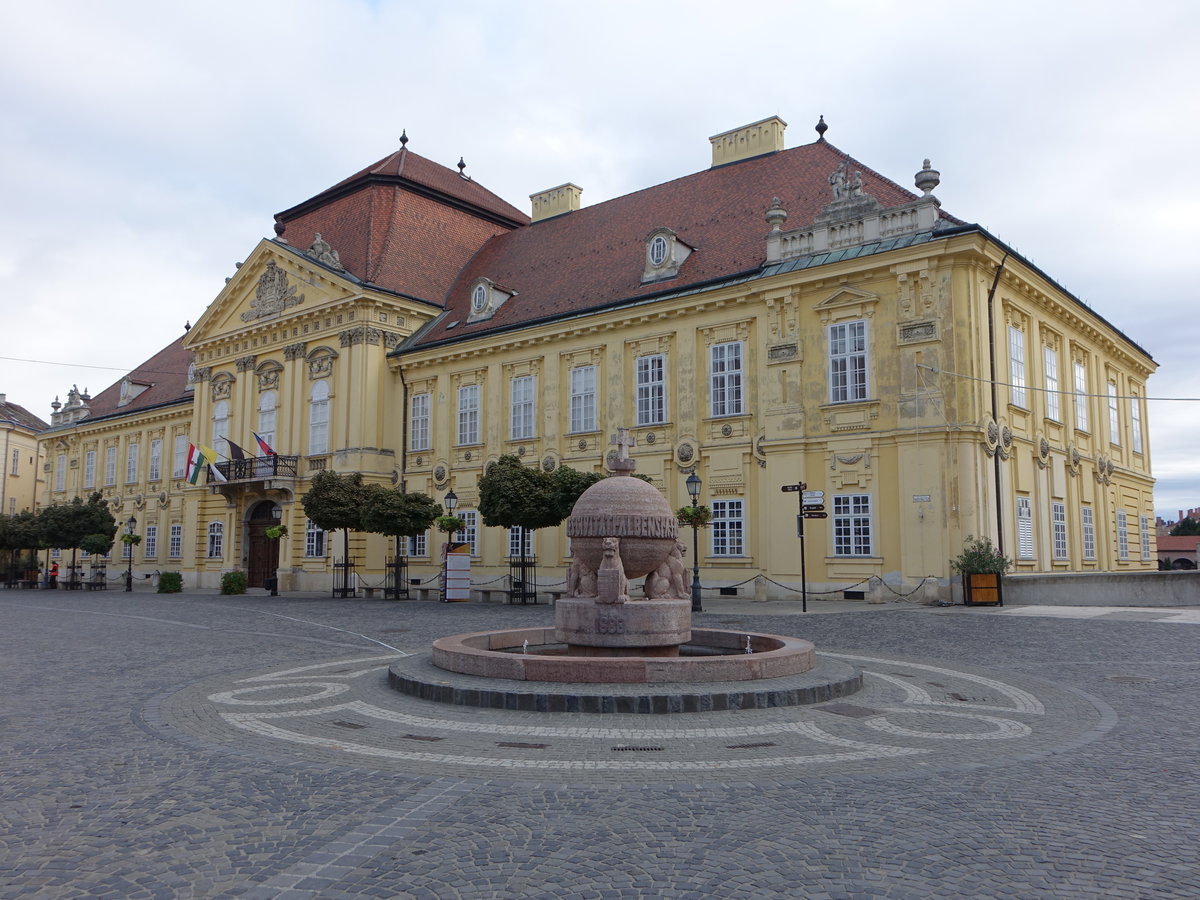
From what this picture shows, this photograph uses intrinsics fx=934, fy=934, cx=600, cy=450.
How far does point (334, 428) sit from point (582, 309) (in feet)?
41.1

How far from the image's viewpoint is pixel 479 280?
36.7 metres

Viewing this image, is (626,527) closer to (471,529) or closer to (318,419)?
(471,529)

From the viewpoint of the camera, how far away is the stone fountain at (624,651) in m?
9.77

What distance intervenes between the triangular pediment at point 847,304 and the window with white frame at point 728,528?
6.15 metres

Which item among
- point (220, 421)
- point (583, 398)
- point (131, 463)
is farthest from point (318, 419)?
point (131, 463)

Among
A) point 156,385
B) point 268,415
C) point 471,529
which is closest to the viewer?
point 471,529

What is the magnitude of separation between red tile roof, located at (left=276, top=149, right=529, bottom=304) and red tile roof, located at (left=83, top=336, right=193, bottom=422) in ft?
40.6

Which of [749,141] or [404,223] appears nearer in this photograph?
[749,141]

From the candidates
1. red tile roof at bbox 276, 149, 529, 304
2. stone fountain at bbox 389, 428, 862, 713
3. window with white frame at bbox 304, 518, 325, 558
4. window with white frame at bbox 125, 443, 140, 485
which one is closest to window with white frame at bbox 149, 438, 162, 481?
window with white frame at bbox 125, 443, 140, 485

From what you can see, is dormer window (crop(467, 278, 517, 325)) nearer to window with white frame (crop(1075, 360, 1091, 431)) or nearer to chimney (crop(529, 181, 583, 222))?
chimney (crop(529, 181, 583, 222))

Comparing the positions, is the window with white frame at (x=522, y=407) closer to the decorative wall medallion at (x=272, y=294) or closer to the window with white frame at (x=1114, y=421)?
the decorative wall medallion at (x=272, y=294)

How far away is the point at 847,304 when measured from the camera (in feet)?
86.9

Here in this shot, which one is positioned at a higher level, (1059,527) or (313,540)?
(1059,527)

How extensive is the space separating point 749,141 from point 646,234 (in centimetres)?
550
